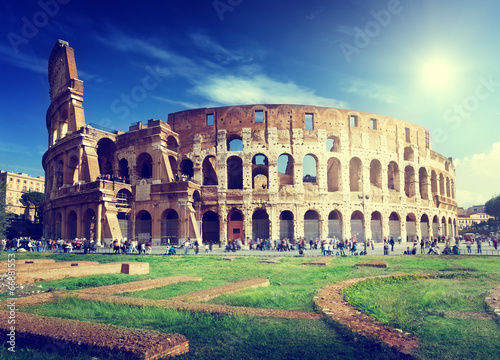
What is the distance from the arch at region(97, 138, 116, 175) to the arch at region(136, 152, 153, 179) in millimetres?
2831

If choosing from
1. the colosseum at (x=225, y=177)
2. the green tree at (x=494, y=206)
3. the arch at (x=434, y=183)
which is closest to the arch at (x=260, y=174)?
the colosseum at (x=225, y=177)

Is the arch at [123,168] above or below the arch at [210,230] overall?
above

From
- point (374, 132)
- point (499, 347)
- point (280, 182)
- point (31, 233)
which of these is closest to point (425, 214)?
point (374, 132)

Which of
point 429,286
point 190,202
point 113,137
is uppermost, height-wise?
point 113,137

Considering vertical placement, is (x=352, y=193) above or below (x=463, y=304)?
above

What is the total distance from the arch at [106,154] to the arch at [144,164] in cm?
283

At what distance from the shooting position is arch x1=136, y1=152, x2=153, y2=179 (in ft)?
103

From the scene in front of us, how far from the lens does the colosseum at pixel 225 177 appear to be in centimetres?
2827

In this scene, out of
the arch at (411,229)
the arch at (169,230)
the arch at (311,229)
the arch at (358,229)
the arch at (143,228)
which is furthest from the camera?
the arch at (411,229)

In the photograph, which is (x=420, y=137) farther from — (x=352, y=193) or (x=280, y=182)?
(x=280, y=182)

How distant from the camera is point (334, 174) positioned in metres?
Result: 33.5

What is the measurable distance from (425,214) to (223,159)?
2173 centimetres

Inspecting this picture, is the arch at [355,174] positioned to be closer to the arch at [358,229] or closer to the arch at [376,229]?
the arch at [358,229]

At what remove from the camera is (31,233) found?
41281 mm
